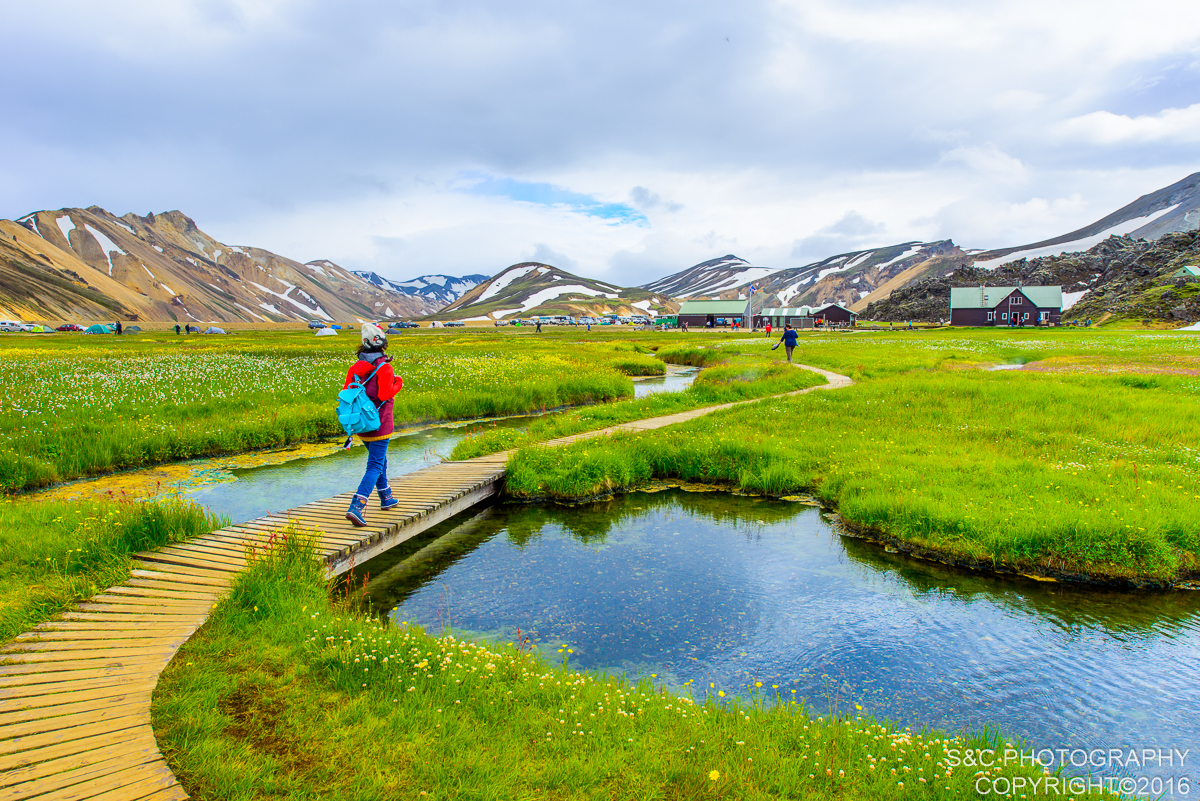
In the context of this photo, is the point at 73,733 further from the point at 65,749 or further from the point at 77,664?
the point at 77,664

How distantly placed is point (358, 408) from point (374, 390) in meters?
0.51

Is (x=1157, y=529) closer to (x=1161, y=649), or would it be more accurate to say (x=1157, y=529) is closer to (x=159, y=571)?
(x=1161, y=649)

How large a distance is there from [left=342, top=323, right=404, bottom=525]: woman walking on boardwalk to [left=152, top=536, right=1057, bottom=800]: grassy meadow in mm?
4513

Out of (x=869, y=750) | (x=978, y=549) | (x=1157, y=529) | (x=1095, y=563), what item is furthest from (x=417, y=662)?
(x=1157, y=529)

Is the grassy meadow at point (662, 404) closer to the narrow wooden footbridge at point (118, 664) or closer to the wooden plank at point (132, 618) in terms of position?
the narrow wooden footbridge at point (118, 664)

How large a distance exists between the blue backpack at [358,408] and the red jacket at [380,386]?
0.07 metres

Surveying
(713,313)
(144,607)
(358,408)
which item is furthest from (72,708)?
(713,313)

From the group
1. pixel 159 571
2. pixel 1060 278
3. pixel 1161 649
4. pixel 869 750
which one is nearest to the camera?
pixel 869 750

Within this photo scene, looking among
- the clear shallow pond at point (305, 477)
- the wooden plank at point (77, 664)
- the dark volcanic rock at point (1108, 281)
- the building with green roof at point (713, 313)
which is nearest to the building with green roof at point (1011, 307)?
the dark volcanic rock at point (1108, 281)

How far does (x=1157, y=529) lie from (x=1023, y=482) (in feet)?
9.42

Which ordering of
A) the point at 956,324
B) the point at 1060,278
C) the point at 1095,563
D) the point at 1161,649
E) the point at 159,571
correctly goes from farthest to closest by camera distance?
the point at 1060,278 < the point at 956,324 < the point at 1095,563 < the point at 159,571 < the point at 1161,649

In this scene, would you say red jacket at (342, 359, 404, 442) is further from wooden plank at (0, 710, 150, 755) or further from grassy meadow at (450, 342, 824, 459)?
grassy meadow at (450, 342, 824, 459)

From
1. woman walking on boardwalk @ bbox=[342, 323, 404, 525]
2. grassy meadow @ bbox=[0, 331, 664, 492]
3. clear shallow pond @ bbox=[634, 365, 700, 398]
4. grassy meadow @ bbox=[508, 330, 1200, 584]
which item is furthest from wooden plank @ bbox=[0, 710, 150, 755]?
clear shallow pond @ bbox=[634, 365, 700, 398]

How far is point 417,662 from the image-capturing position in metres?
7.04
